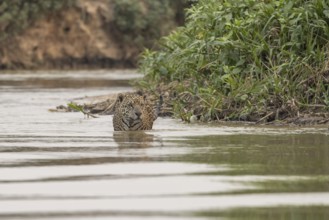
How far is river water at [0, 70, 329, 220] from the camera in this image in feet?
22.2

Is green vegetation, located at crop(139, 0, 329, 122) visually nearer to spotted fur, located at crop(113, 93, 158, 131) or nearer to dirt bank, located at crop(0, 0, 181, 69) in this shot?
spotted fur, located at crop(113, 93, 158, 131)

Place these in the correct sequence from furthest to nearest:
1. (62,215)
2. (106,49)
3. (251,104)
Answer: (106,49), (251,104), (62,215)

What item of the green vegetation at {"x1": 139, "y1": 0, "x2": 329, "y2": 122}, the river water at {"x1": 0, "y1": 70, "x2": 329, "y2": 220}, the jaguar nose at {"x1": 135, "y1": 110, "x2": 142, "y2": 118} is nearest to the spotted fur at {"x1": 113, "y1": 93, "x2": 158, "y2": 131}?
the jaguar nose at {"x1": 135, "y1": 110, "x2": 142, "y2": 118}

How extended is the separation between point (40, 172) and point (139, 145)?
2481 millimetres

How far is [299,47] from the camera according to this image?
1432cm

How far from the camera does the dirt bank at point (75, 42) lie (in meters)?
41.6

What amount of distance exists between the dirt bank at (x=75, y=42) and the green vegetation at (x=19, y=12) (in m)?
0.32

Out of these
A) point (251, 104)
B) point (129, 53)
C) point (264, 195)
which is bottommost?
point (129, 53)

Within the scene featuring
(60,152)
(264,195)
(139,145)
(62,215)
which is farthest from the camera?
(139,145)

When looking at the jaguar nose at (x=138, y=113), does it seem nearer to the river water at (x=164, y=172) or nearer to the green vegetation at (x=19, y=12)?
the river water at (x=164, y=172)

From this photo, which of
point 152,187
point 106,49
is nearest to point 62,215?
point 152,187

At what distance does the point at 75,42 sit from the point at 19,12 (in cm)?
274

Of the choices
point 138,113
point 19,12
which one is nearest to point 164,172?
point 138,113

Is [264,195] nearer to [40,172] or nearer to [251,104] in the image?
[40,172]
